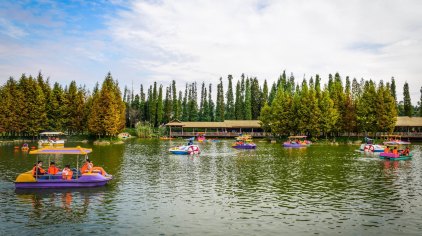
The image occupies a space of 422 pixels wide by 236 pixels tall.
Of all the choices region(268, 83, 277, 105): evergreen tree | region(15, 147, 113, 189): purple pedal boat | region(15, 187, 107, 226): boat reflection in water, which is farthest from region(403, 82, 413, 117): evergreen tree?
region(15, 187, 107, 226): boat reflection in water

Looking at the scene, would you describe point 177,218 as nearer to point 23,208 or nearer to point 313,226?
point 313,226

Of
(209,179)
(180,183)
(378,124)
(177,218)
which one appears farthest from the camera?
(378,124)

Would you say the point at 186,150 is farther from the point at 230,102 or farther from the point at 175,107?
the point at 230,102

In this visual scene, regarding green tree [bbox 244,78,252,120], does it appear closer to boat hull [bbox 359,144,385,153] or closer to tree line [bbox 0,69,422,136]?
tree line [bbox 0,69,422,136]

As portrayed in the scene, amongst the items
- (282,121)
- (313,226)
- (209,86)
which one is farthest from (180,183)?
(209,86)

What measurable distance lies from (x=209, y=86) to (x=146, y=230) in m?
152

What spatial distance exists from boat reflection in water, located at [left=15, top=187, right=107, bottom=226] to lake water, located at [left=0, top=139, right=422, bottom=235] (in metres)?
0.05

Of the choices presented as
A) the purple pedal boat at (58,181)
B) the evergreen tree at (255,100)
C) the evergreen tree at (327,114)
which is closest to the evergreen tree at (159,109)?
the evergreen tree at (255,100)

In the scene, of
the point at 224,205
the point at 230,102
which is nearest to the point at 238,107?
the point at 230,102

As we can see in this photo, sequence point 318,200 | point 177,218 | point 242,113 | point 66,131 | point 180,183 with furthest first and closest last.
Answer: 1. point 242,113
2. point 66,131
3. point 180,183
4. point 318,200
5. point 177,218

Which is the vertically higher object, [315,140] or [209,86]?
[209,86]

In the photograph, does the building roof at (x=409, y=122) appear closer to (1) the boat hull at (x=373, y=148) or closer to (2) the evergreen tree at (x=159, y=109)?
(1) the boat hull at (x=373, y=148)

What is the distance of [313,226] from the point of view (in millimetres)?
17984

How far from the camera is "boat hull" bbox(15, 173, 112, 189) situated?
26438 millimetres
